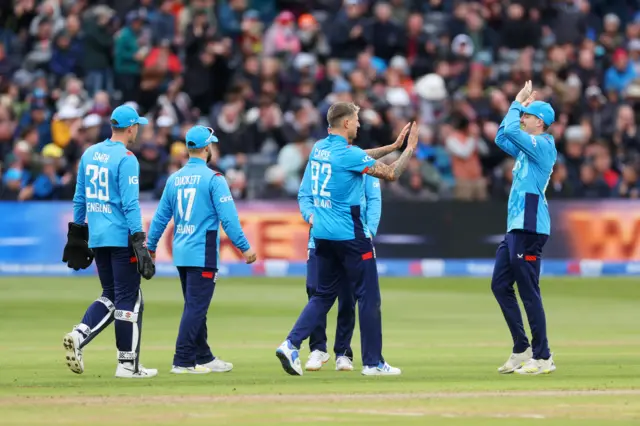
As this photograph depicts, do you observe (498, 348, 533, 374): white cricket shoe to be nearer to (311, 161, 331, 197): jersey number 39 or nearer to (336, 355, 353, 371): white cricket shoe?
(336, 355, 353, 371): white cricket shoe

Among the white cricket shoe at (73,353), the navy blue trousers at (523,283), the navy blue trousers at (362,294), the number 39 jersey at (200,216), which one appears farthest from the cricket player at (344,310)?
the white cricket shoe at (73,353)

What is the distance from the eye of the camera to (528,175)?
14.1 m

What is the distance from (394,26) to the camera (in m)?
32.7

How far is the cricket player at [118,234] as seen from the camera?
13.5m

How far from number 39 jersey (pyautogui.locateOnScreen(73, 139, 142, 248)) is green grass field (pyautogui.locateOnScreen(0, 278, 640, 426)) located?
1.27m

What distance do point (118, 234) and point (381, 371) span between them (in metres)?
2.63

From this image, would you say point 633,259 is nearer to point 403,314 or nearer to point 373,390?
point 403,314

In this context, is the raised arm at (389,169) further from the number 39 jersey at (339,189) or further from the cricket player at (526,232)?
the cricket player at (526,232)

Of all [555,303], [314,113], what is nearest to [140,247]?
[555,303]

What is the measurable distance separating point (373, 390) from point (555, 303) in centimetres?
1134

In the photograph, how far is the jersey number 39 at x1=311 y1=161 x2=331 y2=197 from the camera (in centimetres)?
1369

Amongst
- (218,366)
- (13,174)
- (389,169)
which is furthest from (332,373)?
(13,174)

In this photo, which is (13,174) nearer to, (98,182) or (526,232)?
(98,182)

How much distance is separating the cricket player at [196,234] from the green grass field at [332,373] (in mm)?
433
